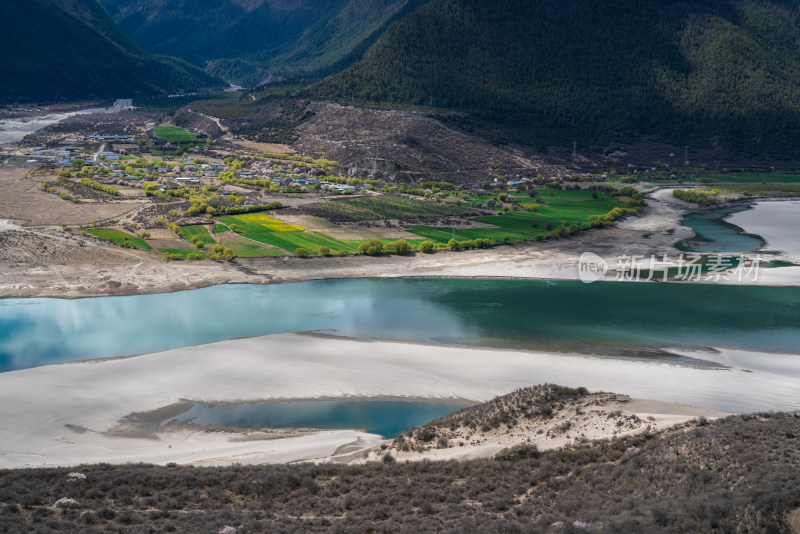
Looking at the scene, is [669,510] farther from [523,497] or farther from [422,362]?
[422,362]

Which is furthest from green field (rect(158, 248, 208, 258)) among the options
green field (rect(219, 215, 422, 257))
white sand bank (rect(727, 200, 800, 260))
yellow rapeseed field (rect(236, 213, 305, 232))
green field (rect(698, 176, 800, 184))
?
green field (rect(698, 176, 800, 184))

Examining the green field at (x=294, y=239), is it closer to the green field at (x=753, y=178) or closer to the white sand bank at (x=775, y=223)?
the white sand bank at (x=775, y=223)

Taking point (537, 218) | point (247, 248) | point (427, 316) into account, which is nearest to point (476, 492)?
point (427, 316)

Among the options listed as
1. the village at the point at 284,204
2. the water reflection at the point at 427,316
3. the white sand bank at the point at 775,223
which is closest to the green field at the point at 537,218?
the village at the point at 284,204

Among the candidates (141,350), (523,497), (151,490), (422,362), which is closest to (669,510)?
(523,497)

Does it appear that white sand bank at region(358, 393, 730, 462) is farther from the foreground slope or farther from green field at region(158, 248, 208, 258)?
green field at region(158, 248, 208, 258)

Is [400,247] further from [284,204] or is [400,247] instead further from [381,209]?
[284,204]

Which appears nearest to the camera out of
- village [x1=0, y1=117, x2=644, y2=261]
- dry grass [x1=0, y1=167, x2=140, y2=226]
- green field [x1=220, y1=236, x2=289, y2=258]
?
green field [x1=220, y1=236, x2=289, y2=258]
